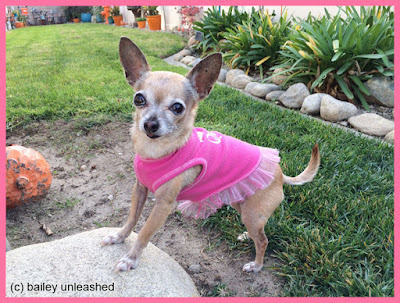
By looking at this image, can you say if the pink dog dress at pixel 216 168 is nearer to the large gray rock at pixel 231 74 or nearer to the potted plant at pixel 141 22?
the large gray rock at pixel 231 74

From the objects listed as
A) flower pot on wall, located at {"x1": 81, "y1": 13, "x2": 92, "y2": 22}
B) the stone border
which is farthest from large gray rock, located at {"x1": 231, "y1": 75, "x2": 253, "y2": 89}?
flower pot on wall, located at {"x1": 81, "y1": 13, "x2": 92, "y2": 22}

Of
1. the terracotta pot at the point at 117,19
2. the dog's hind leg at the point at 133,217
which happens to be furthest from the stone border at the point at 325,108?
the terracotta pot at the point at 117,19

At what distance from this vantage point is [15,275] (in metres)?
1.79

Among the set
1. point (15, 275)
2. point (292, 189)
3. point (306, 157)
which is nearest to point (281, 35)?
point (306, 157)

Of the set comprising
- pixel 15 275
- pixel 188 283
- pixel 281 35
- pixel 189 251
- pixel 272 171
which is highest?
pixel 281 35

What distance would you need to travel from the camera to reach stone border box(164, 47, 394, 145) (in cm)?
418

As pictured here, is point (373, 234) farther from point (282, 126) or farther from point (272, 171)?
point (282, 126)

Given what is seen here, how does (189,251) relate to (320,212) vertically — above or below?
below

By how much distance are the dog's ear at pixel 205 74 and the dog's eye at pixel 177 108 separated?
26 cm

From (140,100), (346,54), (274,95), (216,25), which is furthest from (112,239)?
(216,25)

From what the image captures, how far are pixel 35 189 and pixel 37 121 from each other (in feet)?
6.30

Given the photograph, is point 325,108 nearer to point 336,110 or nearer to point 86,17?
point 336,110

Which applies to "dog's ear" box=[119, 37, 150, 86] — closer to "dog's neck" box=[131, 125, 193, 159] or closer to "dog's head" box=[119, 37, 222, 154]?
"dog's head" box=[119, 37, 222, 154]

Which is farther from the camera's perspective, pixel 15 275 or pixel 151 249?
pixel 151 249
